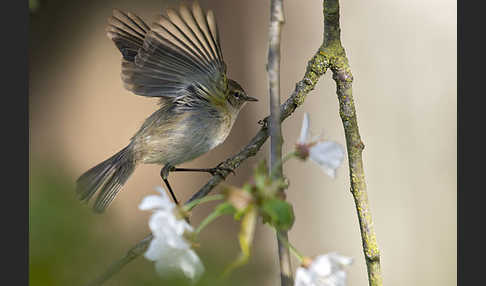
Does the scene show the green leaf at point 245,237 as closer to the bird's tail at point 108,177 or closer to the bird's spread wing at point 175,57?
the bird's spread wing at point 175,57

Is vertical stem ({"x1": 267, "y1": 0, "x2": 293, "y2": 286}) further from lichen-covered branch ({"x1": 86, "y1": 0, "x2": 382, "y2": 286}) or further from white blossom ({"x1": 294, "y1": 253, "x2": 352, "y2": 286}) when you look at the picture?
lichen-covered branch ({"x1": 86, "y1": 0, "x2": 382, "y2": 286})

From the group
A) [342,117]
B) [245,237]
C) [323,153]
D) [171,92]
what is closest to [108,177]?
[171,92]

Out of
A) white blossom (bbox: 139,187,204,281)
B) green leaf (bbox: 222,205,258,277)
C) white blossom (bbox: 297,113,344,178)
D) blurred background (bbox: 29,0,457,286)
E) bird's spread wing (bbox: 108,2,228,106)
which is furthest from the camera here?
blurred background (bbox: 29,0,457,286)

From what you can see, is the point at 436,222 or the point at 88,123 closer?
the point at 436,222

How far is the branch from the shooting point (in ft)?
4.66

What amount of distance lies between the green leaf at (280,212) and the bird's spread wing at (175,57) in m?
0.89

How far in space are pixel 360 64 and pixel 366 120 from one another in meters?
0.36

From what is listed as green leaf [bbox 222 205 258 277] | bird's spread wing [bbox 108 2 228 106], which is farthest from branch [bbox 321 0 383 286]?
green leaf [bbox 222 205 258 277]

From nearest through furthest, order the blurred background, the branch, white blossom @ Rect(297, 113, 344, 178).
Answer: white blossom @ Rect(297, 113, 344, 178)
the branch
the blurred background

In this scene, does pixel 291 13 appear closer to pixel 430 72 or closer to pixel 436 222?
pixel 430 72

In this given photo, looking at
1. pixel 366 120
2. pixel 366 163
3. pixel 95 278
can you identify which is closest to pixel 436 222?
pixel 366 163

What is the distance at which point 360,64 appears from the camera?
3.34 meters

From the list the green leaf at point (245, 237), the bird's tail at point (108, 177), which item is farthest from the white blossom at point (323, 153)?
the bird's tail at point (108, 177)

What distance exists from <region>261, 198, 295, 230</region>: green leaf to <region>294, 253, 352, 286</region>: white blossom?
0.17m
